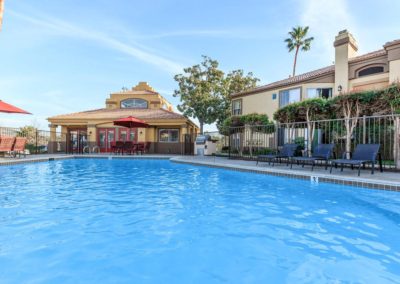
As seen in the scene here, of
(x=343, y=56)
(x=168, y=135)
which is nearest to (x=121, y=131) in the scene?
(x=168, y=135)

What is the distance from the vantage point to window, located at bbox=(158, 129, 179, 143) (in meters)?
21.7

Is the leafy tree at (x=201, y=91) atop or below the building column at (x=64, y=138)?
atop

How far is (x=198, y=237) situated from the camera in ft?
10.3

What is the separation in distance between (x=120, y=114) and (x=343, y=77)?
18.1 m

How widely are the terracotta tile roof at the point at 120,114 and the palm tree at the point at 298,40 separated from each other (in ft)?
53.2

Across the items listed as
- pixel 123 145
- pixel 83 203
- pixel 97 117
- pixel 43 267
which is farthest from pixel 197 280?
pixel 97 117

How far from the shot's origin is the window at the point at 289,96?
1844cm

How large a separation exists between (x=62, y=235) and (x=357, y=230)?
3.97 metres

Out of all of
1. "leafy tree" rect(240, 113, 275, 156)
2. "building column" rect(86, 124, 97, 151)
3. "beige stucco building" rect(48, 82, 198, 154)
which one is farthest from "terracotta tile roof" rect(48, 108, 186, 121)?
"leafy tree" rect(240, 113, 275, 156)

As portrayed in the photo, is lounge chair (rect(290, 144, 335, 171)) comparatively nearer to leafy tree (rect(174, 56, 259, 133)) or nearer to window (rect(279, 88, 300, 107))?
window (rect(279, 88, 300, 107))

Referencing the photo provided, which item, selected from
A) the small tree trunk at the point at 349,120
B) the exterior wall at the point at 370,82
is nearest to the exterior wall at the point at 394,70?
the exterior wall at the point at 370,82

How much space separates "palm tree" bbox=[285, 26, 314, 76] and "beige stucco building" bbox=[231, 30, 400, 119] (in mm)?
11191

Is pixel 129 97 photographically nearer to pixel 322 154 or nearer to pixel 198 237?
pixel 322 154

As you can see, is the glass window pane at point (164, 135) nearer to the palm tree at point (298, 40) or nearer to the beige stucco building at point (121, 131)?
the beige stucco building at point (121, 131)
